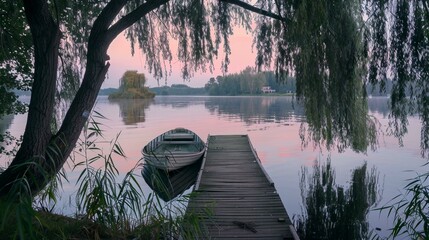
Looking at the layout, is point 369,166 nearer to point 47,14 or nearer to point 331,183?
point 331,183

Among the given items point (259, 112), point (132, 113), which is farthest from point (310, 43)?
point (259, 112)

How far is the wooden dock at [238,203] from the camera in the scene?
17.1 ft

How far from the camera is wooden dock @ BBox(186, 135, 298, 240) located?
5199 millimetres

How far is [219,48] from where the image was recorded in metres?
6.62

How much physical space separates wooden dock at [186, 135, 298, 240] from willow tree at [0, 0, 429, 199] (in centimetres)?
184

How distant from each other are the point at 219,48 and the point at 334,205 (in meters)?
5.07

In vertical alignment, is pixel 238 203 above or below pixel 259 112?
above

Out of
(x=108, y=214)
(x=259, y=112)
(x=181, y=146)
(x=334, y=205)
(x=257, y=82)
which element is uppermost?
(x=257, y=82)

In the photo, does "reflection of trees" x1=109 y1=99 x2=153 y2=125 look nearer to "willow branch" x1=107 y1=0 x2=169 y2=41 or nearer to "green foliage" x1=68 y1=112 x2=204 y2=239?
"willow branch" x1=107 y1=0 x2=169 y2=41

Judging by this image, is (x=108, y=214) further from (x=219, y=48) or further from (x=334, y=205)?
(x=334, y=205)

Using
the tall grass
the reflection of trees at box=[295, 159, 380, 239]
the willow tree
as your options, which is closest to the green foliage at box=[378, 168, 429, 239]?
the willow tree

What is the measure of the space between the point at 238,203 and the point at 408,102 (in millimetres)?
3392

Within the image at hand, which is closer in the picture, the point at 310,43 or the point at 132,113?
the point at 310,43

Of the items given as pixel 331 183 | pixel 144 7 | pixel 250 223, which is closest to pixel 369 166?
pixel 331 183
